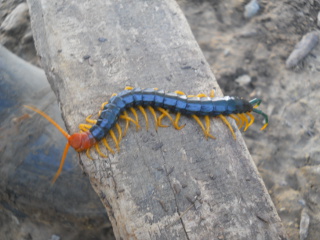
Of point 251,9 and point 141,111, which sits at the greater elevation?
point 141,111

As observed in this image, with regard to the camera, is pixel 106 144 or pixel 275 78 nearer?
pixel 106 144

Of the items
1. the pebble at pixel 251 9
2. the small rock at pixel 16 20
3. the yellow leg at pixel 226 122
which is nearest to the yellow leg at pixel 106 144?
the yellow leg at pixel 226 122

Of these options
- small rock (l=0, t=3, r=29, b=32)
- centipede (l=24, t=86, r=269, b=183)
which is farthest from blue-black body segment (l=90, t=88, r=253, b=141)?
small rock (l=0, t=3, r=29, b=32)

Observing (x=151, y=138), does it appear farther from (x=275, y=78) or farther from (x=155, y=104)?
(x=275, y=78)

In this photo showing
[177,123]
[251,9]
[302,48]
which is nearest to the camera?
[177,123]

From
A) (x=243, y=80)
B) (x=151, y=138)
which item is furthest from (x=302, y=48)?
(x=151, y=138)

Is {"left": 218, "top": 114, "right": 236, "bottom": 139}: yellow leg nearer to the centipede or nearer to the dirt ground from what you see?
the centipede

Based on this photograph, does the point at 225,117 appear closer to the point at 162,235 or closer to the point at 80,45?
the point at 162,235
